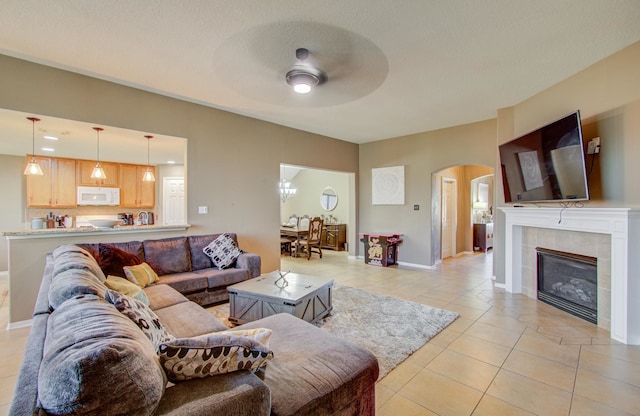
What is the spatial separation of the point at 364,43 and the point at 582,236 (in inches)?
128

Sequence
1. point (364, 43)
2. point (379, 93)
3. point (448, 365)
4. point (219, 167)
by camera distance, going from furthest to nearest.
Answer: point (219, 167) → point (379, 93) → point (364, 43) → point (448, 365)

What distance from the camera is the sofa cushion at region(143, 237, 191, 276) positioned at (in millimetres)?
3646

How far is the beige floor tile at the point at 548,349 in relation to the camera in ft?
8.00

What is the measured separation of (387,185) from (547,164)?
3.34m

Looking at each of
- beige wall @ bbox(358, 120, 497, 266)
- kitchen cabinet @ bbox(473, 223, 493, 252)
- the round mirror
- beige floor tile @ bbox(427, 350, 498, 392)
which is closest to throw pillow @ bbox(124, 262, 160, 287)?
beige floor tile @ bbox(427, 350, 498, 392)

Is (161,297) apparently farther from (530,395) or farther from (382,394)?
(530,395)

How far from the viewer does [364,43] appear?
2574mm

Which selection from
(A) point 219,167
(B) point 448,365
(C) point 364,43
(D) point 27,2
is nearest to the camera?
(D) point 27,2

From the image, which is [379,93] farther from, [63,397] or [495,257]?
[63,397]

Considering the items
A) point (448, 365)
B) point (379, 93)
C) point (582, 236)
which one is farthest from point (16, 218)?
point (582, 236)

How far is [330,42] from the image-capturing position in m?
2.52

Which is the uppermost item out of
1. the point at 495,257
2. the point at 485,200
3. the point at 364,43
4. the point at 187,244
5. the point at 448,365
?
the point at 364,43

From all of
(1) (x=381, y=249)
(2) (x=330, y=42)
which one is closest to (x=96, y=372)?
(2) (x=330, y=42)

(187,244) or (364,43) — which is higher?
(364,43)
